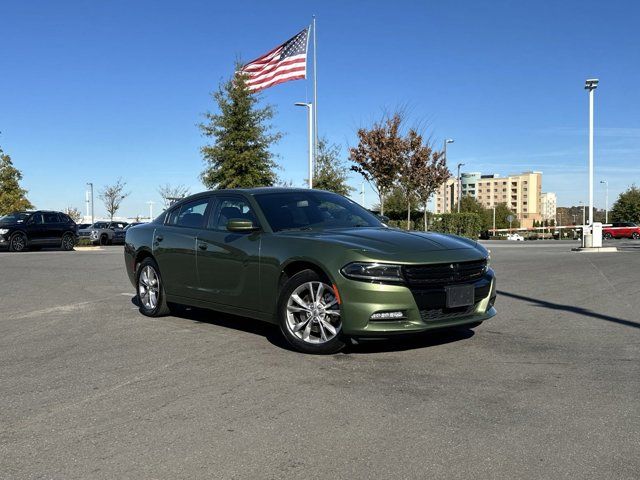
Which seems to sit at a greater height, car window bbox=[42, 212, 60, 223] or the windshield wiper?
car window bbox=[42, 212, 60, 223]

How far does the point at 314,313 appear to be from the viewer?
552 centimetres

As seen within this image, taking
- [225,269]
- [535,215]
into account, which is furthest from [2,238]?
[535,215]

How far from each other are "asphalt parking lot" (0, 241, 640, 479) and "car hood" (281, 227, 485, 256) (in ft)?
3.06

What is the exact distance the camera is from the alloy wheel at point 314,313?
543 centimetres

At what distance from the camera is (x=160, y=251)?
24.8 ft

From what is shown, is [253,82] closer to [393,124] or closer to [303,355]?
[393,124]

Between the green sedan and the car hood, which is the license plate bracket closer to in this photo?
the green sedan

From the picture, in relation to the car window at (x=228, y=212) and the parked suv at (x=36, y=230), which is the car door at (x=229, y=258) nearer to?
the car window at (x=228, y=212)

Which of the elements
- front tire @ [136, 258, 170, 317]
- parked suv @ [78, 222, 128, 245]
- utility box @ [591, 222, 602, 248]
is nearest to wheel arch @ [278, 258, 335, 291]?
front tire @ [136, 258, 170, 317]

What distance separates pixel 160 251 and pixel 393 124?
28.6m

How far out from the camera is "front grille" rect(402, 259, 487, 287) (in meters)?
5.23

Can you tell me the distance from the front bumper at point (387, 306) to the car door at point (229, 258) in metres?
1.20

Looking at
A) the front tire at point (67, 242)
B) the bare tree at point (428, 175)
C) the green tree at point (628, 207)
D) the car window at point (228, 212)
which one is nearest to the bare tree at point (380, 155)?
the bare tree at point (428, 175)

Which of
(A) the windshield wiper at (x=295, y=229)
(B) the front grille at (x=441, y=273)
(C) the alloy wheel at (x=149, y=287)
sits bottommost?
(C) the alloy wheel at (x=149, y=287)
